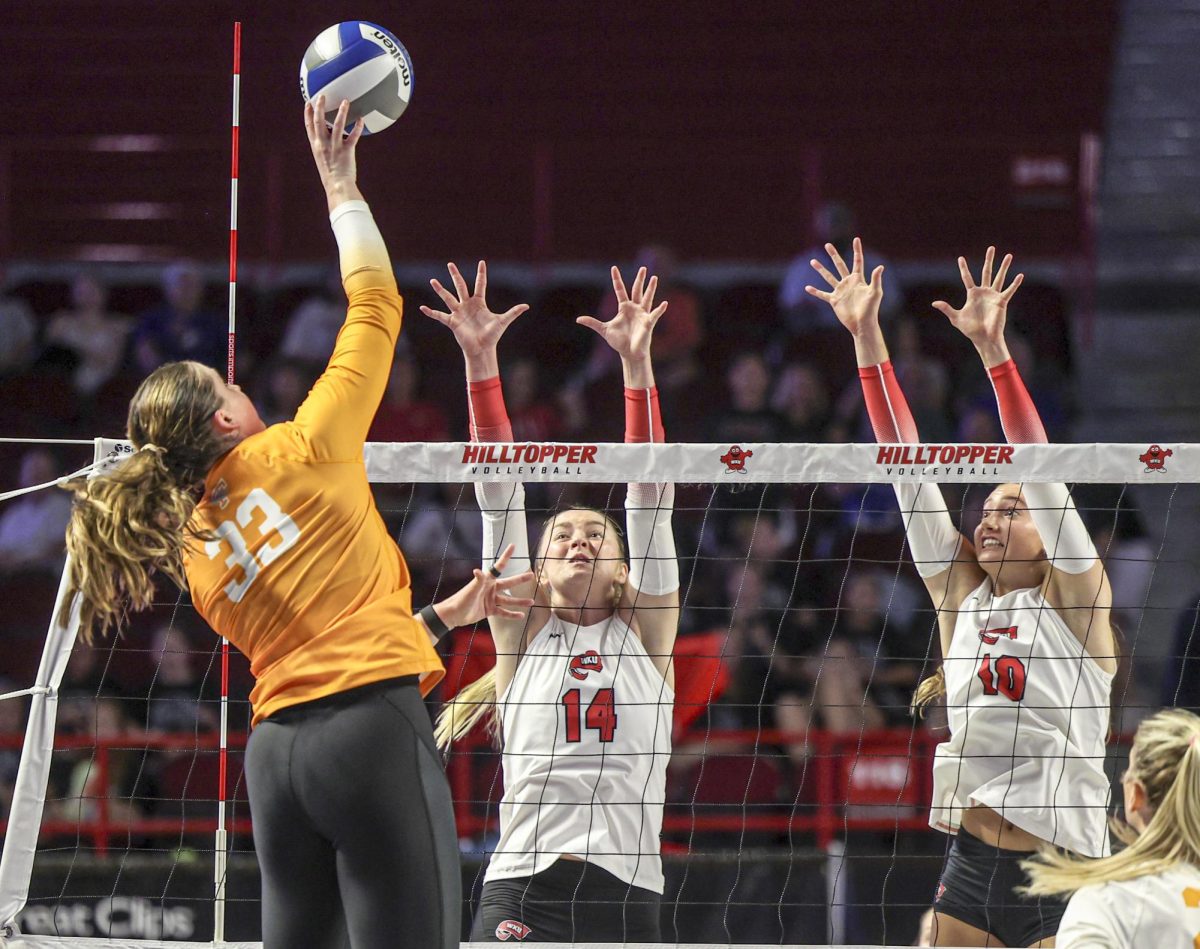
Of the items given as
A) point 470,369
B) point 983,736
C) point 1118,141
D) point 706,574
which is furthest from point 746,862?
point 1118,141

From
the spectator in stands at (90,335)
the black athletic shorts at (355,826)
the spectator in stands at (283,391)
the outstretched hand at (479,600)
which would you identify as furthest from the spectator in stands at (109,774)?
the black athletic shorts at (355,826)

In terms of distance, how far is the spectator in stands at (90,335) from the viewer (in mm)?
10805

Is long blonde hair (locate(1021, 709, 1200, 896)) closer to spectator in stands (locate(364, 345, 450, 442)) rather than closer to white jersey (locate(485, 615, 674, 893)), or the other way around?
white jersey (locate(485, 615, 674, 893))

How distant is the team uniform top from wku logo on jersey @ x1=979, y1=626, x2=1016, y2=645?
6.47ft

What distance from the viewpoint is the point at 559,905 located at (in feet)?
14.3

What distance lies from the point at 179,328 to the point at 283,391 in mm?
967

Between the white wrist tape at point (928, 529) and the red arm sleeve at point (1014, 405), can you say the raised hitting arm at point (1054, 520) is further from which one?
the white wrist tape at point (928, 529)

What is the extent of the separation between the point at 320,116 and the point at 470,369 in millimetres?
1191

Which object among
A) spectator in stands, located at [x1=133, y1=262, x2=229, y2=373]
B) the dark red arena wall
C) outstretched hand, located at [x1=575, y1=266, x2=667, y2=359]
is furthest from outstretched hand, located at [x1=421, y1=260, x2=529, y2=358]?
the dark red arena wall

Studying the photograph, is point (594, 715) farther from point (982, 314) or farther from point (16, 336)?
point (16, 336)

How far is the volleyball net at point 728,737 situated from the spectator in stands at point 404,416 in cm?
38

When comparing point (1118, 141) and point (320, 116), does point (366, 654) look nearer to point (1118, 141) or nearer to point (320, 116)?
point (320, 116)

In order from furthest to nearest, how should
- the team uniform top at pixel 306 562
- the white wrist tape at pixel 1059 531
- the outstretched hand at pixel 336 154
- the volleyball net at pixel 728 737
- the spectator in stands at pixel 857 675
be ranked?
1. the spectator in stands at pixel 857 675
2. the volleyball net at pixel 728 737
3. the white wrist tape at pixel 1059 531
4. the outstretched hand at pixel 336 154
5. the team uniform top at pixel 306 562

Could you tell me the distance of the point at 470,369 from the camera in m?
4.70
